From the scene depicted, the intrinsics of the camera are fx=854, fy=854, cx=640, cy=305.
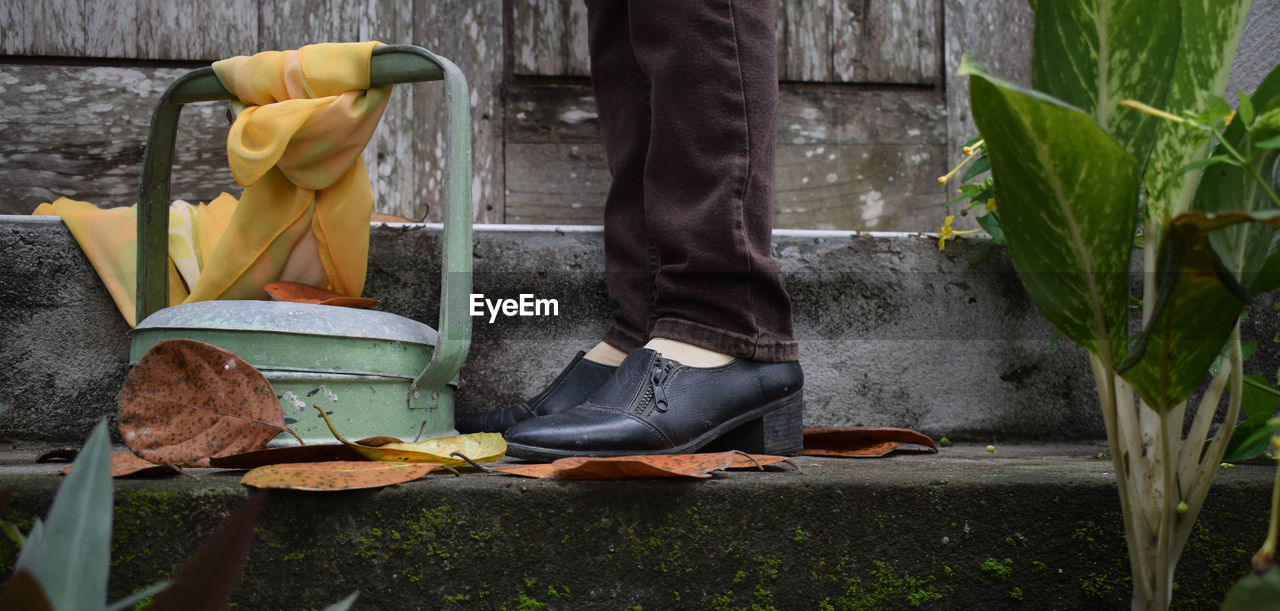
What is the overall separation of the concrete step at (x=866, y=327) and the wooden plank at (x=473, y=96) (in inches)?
23.1

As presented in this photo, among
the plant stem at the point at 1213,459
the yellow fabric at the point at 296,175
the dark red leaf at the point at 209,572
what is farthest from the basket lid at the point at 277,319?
the plant stem at the point at 1213,459

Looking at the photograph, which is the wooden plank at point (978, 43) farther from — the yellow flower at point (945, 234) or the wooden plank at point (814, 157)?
the yellow flower at point (945, 234)

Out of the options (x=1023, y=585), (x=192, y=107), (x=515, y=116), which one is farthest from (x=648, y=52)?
(x=192, y=107)

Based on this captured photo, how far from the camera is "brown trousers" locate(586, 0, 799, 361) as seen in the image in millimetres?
985

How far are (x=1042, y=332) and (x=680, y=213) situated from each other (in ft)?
2.32

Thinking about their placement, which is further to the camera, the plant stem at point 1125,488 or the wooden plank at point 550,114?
the wooden plank at point 550,114

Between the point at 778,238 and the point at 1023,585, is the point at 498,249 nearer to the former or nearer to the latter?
the point at 778,238

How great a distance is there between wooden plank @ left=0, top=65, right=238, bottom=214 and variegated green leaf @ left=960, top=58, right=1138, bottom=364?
1.72 metres

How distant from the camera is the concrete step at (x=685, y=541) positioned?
647 millimetres

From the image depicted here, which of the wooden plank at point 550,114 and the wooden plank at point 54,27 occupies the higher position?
the wooden plank at point 54,27

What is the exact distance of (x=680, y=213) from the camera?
3.30ft

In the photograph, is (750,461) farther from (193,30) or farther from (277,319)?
(193,30)

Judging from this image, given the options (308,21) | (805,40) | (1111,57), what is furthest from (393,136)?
(1111,57)

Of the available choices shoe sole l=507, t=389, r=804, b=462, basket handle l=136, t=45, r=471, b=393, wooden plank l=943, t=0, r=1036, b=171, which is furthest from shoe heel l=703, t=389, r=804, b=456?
wooden plank l=943, t=0, r=1036, b=171
